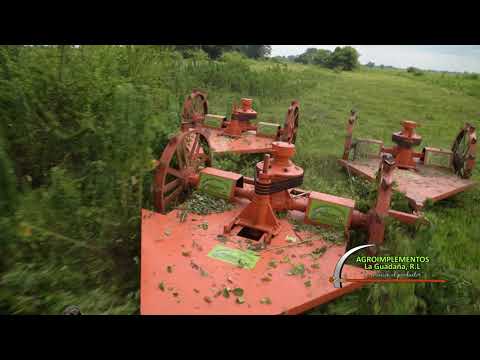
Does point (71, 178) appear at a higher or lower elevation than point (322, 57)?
lower

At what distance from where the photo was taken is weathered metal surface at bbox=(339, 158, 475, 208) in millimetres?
4965

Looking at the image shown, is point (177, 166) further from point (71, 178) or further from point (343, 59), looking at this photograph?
point (343, 59)

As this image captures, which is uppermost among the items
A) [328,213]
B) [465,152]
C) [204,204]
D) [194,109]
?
[194,109]

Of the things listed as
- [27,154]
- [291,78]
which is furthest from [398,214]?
[291,78]

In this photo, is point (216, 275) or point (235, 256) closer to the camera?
point (216, 275)

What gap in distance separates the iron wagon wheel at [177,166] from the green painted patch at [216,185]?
0.63 feet

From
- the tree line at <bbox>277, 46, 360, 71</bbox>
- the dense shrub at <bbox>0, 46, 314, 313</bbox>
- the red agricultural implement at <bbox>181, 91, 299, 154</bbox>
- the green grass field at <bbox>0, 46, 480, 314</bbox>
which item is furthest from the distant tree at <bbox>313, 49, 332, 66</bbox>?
the dense shrub at <bbox>0, 46, 314, 313</bbox>

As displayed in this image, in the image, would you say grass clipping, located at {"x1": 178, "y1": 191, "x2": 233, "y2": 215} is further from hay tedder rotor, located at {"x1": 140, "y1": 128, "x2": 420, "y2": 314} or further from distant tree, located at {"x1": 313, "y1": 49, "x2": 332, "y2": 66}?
distant tree, located at {"x1": 313, "y1": 49, "x2": 332, "y2": 66}

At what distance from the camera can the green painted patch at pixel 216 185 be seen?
384cm

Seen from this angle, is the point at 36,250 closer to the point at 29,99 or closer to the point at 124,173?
the point at 124,173

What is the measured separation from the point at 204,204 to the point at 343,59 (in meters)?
22.7

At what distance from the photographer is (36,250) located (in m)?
2.64

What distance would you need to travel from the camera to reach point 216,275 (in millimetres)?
2721

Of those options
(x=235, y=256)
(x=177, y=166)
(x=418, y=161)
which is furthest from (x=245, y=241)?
(x=418, y=161)
